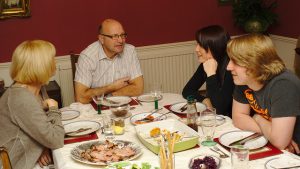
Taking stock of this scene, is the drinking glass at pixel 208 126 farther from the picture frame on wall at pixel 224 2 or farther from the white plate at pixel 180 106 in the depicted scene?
the picture frame on wall at pixel 224 2

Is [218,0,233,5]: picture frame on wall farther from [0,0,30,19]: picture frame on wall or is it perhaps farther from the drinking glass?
the drinking glass

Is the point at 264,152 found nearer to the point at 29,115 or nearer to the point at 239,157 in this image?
the point at 239,157

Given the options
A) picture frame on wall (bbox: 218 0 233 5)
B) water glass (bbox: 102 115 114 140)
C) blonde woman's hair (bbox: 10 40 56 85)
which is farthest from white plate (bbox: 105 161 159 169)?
picture frame on wall (bbox: 218 0 233 5)

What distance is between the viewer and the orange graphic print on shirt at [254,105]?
2.29m

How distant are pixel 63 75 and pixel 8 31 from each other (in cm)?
74

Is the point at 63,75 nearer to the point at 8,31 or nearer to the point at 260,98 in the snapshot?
the point at 8,31

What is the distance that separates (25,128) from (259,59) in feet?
4.17

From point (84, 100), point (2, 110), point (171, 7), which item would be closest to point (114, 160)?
point (2, 110)

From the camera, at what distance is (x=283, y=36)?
207 inches

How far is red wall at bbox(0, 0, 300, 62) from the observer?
4594mm

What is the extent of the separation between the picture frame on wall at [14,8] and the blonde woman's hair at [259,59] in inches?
117

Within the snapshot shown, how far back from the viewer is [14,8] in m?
4.50

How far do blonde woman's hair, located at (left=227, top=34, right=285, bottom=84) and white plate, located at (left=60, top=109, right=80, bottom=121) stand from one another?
1.17 metres

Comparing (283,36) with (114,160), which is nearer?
(114,160)
